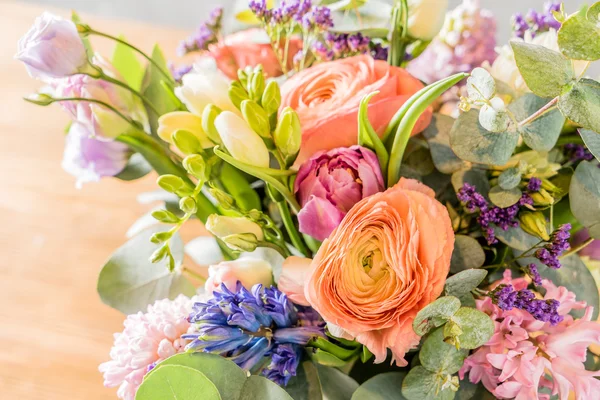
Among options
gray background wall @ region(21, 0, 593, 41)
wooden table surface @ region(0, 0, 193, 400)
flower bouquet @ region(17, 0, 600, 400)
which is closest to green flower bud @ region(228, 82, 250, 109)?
flower bouquet @ region(17, 0, 600, 400)

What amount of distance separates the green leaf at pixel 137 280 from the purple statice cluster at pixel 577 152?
1.14ft

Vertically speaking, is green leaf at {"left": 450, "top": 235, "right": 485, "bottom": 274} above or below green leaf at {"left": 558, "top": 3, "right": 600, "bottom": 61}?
below

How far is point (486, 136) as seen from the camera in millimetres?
384

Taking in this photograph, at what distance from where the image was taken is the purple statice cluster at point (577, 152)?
0.45 metres

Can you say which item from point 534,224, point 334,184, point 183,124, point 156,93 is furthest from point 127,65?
point 534,224

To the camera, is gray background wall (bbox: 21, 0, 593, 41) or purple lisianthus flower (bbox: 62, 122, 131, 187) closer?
purple lisianthus flower (bbox: 62, 122, 131, 187)

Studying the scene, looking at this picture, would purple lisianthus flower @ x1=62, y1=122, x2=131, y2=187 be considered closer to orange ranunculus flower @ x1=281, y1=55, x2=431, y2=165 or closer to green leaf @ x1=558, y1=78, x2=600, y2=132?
orange ranunculus flower @ x1=281, y1=55, x2=431, y2=165

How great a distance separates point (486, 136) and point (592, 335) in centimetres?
15

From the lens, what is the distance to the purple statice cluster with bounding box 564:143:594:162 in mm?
451

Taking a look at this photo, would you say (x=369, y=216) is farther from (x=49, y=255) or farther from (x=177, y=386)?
(x=49, y=255)

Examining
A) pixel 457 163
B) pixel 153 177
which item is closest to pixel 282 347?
pixel 457 163

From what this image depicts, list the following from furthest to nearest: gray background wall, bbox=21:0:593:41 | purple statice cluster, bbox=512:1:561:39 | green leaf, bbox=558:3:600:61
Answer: gray background wall, bbox=21:0:593:41 → purple statice cluster, bbox=512:1:561:39 → green leaf, bbox=558:3:600:61

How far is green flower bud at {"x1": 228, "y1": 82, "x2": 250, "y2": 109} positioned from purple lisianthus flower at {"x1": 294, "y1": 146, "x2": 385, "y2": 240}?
0.21ft

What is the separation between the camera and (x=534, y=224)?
0.40 m
